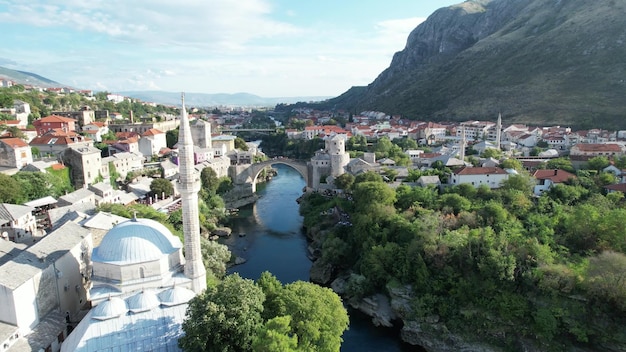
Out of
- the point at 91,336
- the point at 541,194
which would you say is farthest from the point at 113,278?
the point at 541,194

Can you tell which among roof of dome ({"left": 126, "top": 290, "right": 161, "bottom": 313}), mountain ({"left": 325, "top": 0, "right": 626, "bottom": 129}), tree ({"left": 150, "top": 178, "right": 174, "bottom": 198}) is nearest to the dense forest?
roof of dome ({"left": 126, "top": 290, "right": 161, "bottom": 313})

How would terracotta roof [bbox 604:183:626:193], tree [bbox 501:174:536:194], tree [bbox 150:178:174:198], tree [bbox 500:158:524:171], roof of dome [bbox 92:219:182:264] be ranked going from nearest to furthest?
roof of dome [bbox 92:219:182:264], terracotta roof [bbox 604:183:626:193], tree [bbox 501:174:536:194], tree [bbox 500:158:524:171], tree [bbox 150:178:174:198]

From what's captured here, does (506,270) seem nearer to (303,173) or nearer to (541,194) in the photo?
(541,194)

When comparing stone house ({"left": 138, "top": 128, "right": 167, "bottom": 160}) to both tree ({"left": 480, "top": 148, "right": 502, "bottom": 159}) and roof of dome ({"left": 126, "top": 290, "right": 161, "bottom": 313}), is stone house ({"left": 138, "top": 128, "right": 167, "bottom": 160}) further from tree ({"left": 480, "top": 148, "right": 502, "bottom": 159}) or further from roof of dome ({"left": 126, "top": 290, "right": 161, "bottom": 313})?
tree ({"left": 480, "top": 148, "right": 502, "bottom": 159})

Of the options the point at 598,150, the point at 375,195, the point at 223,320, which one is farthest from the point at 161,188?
the point at 598,150

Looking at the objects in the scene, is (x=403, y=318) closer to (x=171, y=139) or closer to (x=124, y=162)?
A: (x=124, y=162)
